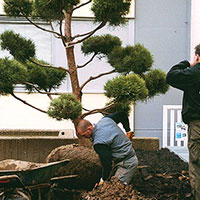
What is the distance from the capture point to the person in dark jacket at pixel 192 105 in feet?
8.79

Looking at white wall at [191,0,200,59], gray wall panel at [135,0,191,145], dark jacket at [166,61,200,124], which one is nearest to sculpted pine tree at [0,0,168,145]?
→ dark jacket at [166,61,200,124]

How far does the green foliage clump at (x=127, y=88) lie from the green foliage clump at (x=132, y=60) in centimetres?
39

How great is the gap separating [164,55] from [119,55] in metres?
2.61

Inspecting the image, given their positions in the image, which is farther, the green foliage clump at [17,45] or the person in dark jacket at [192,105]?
the green foliage clump at [17,45]

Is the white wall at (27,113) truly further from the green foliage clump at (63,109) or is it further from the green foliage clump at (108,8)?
the green foliage clump at (63,109)

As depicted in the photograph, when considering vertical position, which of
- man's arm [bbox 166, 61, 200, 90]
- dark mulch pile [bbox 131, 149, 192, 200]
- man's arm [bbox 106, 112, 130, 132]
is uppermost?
man's arm [bbox 166, 61, 200, 90]

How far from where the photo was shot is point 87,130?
2951mm

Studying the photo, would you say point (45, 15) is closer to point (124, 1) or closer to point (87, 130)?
point (124, 1)

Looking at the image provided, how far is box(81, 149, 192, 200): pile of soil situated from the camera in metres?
2.69

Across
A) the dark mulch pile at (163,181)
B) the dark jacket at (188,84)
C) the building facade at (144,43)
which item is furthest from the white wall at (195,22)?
the dark jacket at (188,84)

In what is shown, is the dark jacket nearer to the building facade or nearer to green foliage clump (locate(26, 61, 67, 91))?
green foliage clump (locate(26, 61, 67, 91))

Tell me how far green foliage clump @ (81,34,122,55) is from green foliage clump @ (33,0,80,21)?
657mm

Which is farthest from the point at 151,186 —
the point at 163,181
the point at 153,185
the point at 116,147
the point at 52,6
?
the point at 52,6

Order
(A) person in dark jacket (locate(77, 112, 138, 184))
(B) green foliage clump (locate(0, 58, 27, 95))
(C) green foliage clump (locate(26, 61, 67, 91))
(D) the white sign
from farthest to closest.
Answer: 1. (D) the white sign
2. (C) green foliage clump (locate(26, 61, 67, 91))
3. (B) green foliage clump (locate(0, 58, 27, 95))
4. (A) person in dark jacket (locate(77, 112, 138, 184))
